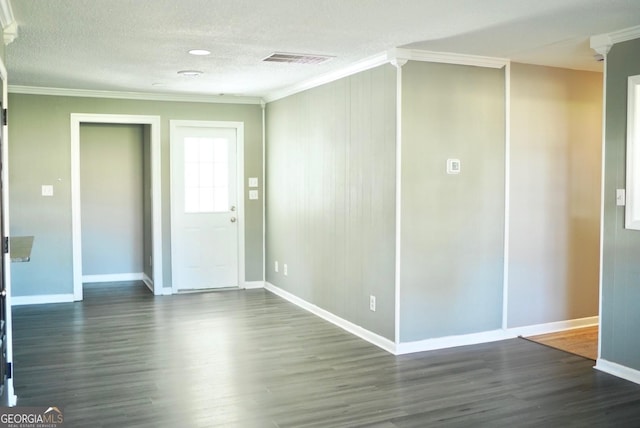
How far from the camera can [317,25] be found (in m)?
3.80

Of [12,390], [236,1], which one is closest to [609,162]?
[236,1]

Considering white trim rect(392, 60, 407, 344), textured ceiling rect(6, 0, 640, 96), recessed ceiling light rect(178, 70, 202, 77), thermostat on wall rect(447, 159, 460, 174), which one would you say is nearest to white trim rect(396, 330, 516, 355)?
white trim rect(392, 60, 407, 344)

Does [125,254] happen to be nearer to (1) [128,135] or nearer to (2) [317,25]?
(1) [128,135]

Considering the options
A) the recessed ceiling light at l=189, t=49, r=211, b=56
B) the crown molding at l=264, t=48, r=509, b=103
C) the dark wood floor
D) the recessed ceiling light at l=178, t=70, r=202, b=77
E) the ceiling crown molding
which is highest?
the recessed ceiling light at l=178, t=70, r=202, b=77

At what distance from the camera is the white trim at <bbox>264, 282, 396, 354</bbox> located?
189 inches

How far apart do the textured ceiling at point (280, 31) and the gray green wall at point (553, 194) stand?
0.85ft

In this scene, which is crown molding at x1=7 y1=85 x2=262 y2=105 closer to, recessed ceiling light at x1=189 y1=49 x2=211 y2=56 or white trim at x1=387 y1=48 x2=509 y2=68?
recessed ceiling light at x1=189 y1=49 x2=211 y2=56

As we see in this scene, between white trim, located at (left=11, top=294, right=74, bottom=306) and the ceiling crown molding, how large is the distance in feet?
12.1

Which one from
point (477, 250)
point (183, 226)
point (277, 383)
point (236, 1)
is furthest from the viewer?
point (183, 226)

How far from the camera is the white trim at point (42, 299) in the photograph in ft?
21.4

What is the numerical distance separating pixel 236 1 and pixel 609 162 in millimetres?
2822

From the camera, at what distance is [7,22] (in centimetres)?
348

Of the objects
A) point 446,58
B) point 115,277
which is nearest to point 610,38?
point 446,58

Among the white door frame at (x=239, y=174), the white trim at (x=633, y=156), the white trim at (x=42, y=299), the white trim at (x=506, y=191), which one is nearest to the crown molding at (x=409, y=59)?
the white trim at (x=506, y=191)
